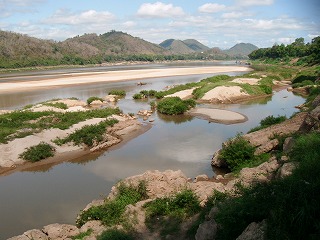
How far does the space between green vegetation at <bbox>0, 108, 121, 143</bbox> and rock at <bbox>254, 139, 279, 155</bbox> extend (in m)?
18.1

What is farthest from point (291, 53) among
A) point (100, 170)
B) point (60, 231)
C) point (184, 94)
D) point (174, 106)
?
point (60, 231)

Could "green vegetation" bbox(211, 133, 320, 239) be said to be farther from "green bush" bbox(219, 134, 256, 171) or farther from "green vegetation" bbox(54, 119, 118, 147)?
"green vegetation" bbox(54, 119, 118, 147)

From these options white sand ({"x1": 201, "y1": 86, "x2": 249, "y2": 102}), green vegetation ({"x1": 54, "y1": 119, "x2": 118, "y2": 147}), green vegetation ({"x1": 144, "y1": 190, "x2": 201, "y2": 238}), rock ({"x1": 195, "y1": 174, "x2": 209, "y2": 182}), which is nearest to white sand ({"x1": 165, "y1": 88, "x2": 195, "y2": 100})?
white sand ({"x1": 201, "y1": 86, "x2": 249, "y2": 102})

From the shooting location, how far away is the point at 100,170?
22688 millimetres

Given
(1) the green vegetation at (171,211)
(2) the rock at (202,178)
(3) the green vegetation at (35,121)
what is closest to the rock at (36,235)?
Answer: (1) the green vegetation at (171,211)

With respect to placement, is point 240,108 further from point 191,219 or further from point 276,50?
point 276,50

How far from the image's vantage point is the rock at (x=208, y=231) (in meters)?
9.36

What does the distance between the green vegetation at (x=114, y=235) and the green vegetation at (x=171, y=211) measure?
1176 mm

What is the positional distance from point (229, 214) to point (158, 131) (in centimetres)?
2404

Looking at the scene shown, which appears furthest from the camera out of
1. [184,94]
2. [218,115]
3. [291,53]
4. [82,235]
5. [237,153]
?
[291,53]

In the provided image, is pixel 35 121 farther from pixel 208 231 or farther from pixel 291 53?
pixel 291 53

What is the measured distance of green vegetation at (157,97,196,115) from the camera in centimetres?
3980

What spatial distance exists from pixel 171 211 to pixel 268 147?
891 cm

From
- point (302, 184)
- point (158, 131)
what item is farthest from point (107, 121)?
point (302, 184)
